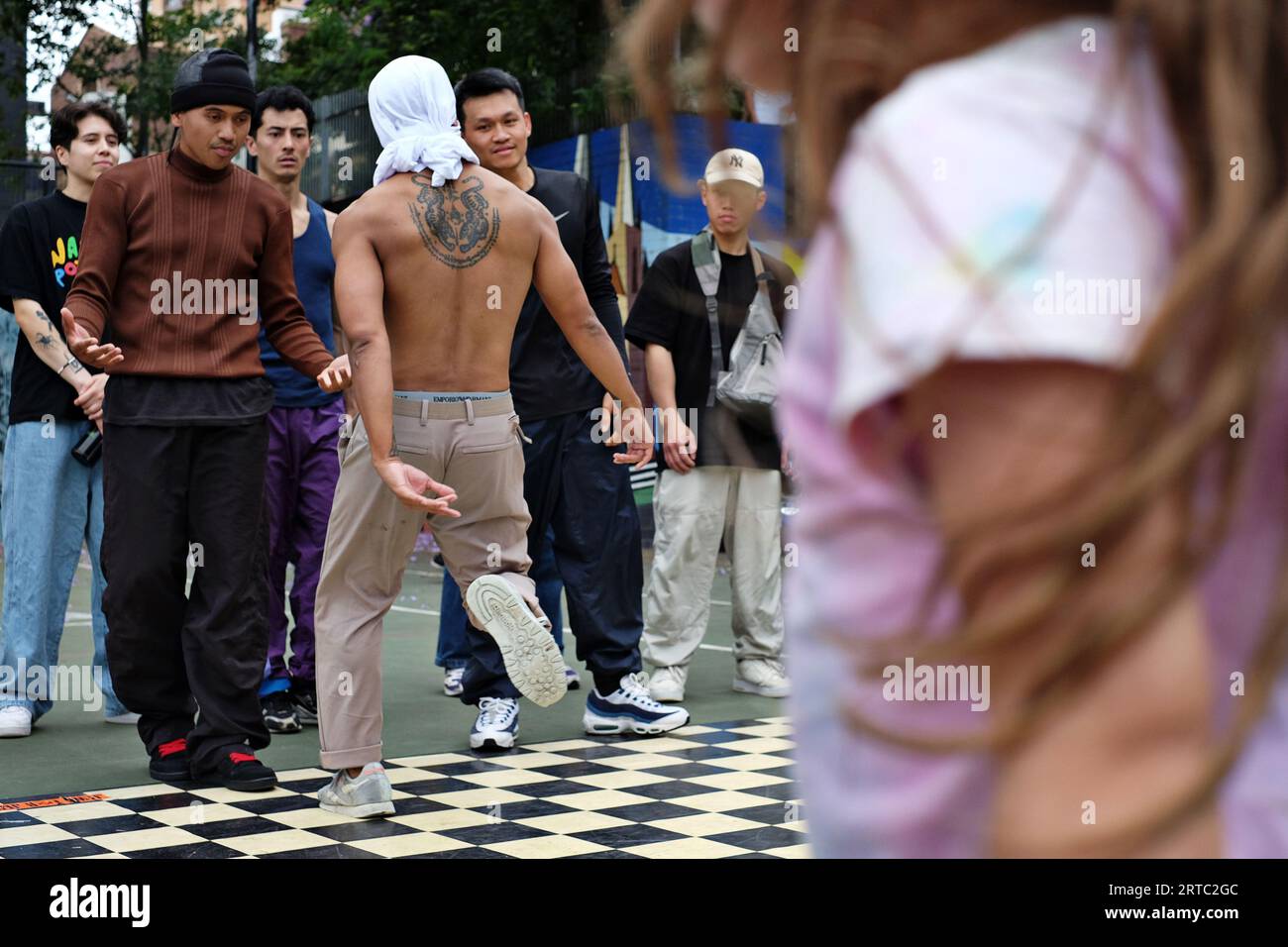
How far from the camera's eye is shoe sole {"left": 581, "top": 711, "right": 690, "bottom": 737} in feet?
20.1

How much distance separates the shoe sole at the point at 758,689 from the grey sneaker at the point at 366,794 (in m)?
2.57

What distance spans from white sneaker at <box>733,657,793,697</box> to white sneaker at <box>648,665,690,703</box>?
43cm

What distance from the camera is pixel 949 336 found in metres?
0.62

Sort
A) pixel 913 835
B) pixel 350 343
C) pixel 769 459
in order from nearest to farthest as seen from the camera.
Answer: pixel 913 835, pixel 350 343, pixel 769 459

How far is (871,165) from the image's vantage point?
677mm

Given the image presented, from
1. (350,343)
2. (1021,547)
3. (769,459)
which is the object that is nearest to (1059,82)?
(1021,547)

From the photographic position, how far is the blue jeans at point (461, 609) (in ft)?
21.9

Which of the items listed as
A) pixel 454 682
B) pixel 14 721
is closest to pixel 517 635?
pixel 14 721

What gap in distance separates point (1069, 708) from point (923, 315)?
6.4 inches

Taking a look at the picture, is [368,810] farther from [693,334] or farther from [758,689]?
[693,334]

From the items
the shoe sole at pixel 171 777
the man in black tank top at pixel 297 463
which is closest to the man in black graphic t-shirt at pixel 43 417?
the man in black tank top at pixel 297 463

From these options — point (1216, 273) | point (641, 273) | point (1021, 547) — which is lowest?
point (1021, 547)

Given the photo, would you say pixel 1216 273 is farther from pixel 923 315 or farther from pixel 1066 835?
pixel 1066 835

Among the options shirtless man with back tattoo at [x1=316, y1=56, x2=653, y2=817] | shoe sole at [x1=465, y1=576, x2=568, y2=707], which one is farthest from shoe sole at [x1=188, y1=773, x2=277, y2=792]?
shoe sole at [x1=465, y1=576, x2=568, y2=707]
